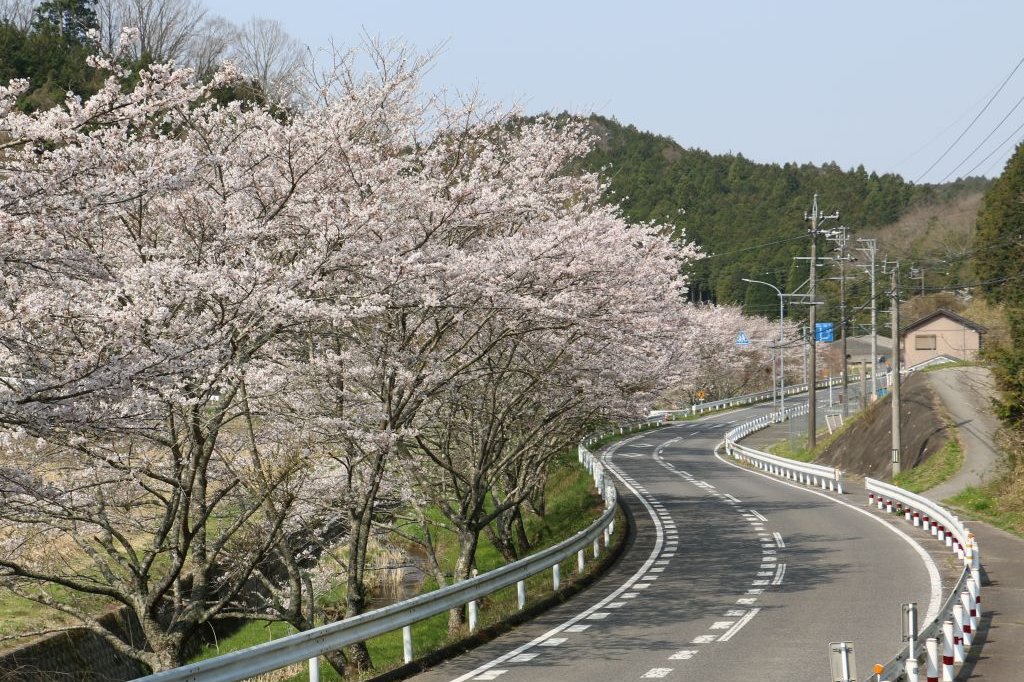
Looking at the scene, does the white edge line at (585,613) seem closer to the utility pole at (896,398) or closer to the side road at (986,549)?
the side road at (986,549)

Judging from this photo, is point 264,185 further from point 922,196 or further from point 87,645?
point 922,196

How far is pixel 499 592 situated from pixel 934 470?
18.0 metres

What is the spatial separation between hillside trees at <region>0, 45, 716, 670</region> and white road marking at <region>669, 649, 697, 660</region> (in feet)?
16.4

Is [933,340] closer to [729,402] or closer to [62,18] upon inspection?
[729,402]

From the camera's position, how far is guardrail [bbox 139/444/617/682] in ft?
30.1

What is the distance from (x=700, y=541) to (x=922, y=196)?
348ft

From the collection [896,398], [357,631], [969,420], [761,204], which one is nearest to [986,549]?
[357,631]

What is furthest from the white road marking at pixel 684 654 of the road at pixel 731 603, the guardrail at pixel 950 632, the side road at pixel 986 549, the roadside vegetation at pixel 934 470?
the roadside vegetation at pixel 934 470

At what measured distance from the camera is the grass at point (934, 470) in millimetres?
36584

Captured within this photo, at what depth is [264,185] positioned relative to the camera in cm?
1471

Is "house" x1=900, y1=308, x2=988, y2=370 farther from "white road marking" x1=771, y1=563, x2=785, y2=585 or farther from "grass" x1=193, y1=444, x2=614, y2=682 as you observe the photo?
"white road marking" x1=771, y1=563, x2=785, y2=585

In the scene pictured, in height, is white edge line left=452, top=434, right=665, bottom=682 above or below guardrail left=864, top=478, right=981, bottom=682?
below

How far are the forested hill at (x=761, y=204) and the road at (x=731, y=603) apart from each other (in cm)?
6989

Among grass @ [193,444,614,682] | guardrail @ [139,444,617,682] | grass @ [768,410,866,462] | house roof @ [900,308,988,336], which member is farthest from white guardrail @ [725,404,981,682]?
house roof @ [900,308,988,336]
